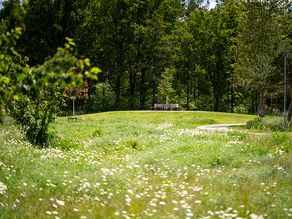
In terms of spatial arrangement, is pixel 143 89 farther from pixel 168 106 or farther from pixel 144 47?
pixel 168 106

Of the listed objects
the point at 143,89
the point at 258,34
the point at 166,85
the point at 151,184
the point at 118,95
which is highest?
the point at 258,34

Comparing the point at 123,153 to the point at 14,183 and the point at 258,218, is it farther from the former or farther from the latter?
the point at 258,218

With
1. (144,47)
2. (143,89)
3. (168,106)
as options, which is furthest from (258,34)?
(143,89)

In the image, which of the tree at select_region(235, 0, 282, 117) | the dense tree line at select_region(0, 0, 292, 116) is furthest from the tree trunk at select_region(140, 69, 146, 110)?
the tree at select_region(235, 0, 282, 117)

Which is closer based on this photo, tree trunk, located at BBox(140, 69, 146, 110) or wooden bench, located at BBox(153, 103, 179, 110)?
wooden bench, located at BBox(153, 103, 179, 110)

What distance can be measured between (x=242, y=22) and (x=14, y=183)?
1436 inches

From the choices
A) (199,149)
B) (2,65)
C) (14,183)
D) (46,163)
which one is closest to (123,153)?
(199,149)

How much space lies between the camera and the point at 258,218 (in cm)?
698

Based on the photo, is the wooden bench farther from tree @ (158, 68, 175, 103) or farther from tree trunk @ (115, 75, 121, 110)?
tree trunk @ (115, 75, 121, 110)

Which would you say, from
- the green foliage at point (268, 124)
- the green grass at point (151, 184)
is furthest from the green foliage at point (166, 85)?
the green grass at point (151, 184)

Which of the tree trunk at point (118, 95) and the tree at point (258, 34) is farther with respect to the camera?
the tree trunk at point (118, 95)

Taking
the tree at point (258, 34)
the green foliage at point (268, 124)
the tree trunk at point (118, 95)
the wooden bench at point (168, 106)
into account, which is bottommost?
the green foliage at point (268, 124)

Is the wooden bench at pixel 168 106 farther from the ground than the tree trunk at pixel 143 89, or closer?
closer

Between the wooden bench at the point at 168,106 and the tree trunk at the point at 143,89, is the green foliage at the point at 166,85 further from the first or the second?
the tree trunk at the point at 143,89
